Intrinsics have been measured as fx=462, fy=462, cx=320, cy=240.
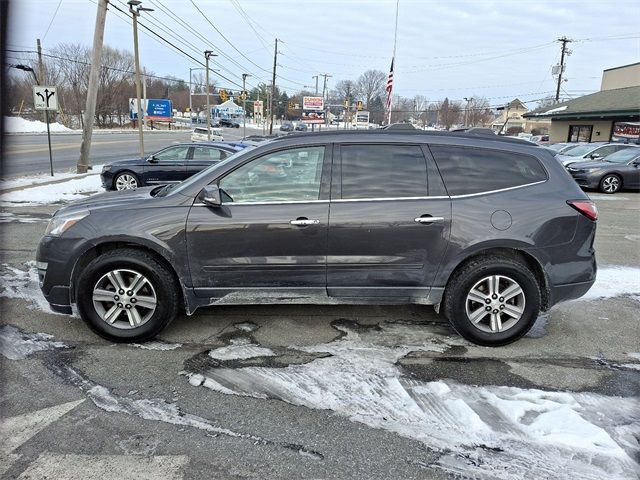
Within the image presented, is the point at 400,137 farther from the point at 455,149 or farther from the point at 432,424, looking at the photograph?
the point at 432,424

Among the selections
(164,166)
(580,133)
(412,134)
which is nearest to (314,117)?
(580,133)

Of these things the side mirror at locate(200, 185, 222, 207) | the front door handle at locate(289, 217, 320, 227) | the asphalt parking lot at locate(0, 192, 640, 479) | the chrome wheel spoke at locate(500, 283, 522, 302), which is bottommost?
the asphalt parking lot at locate(0, 192, 640, 479)

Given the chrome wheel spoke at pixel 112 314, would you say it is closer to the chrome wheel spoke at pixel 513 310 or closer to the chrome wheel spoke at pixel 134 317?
the chrome wheel spoke at pixel 134 317

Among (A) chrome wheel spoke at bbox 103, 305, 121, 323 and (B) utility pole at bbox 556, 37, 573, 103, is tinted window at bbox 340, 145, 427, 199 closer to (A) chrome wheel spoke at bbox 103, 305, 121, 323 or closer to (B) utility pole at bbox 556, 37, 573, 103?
(A) chrome wheel spoke at bbox 103, 305, 121, 323

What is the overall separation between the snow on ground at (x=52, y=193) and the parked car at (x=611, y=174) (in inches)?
581

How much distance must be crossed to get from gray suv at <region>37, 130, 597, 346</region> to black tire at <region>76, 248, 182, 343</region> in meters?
0.01

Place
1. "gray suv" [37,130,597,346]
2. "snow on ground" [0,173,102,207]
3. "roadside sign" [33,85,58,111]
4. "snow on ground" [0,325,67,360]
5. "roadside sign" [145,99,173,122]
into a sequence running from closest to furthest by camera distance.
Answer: "snow on ground" [0,325,67,360]
"gray suv" [37,130,597,346]
"snow on ground" [0,173,102,207]
"roadside sign" [33,85,58,111]
"roadside sign" [145,99,173,122]

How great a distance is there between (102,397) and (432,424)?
2120mm

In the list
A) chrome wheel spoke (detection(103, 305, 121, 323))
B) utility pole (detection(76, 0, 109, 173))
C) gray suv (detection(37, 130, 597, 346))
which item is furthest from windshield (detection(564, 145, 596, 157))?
chrome wheel spoke (detection(103, 305, 121, 323))

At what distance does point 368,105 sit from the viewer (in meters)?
79.6

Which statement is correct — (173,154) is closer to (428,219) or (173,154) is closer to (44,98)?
(44,98)

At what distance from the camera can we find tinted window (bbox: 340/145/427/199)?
3.79 metres

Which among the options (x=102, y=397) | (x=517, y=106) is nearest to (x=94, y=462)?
(x=102, y=397)

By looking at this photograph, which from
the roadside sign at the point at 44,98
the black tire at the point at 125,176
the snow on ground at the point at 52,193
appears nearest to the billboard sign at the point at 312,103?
the roadside sign at the point at 44,98
